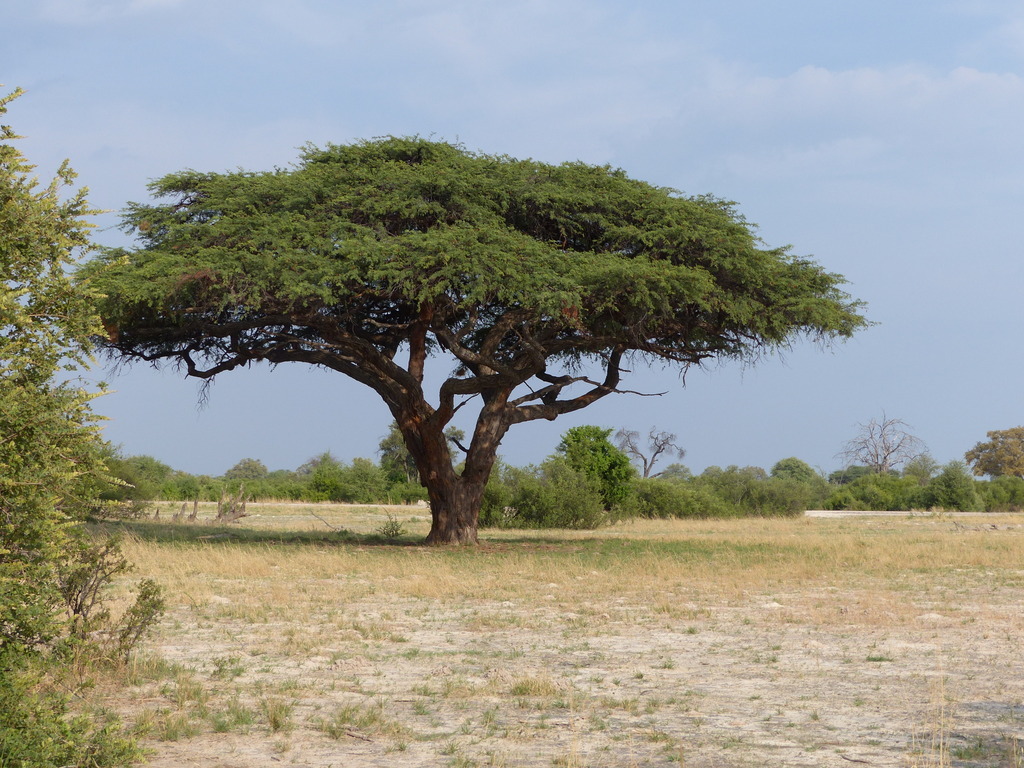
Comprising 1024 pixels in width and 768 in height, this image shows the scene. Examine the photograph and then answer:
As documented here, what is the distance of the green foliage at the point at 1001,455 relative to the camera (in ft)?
275

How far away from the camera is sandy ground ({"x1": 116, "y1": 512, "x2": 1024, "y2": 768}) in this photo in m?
6.21

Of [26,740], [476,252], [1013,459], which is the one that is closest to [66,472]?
[26,740]

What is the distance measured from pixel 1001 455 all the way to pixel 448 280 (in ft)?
258

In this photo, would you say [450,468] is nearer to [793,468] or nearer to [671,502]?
[671,502]

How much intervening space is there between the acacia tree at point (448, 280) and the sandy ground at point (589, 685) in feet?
25.9

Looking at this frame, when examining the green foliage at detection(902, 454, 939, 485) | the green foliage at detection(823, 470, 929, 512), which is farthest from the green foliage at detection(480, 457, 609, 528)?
the green foliage at detection(902, 454, 939, 485)

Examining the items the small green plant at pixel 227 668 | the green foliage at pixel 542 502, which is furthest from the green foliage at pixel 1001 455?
the small green plant at pixel 227 668

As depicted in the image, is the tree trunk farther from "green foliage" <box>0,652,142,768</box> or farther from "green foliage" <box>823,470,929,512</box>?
"green foliage" <box>823,470,929,512</box>

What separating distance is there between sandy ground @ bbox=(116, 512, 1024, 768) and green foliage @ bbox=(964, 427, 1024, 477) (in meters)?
78.4

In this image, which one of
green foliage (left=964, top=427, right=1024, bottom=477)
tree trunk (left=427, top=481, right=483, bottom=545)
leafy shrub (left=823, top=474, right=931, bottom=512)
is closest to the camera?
tree trunk (left=427, top=481, right=483, bottom=545)

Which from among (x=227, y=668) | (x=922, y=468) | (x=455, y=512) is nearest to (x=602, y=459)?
(x=455, y=512)

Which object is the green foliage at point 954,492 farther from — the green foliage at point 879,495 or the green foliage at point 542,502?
the green foliage at point 542,502

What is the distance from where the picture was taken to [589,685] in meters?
8.17

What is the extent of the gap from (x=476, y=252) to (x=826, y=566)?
895 centimetres
